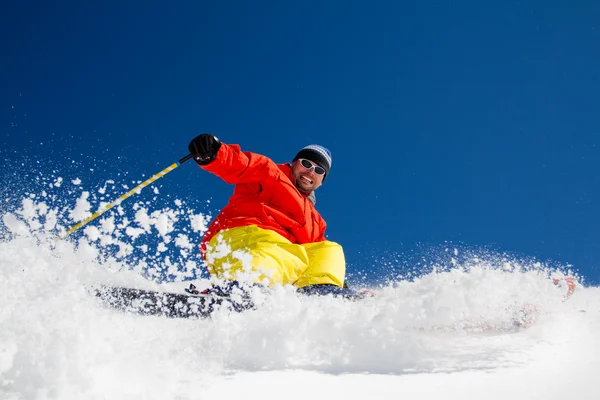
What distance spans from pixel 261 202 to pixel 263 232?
1.55 feet

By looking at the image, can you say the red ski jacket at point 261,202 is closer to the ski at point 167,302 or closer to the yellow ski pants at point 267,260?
the yellow ski pants at point 267,260

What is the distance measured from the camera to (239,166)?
416 centimetres

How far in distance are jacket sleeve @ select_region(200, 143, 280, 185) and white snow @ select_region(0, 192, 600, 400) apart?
143cm

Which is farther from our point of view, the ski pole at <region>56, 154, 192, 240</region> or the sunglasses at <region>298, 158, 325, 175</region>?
the sunglasses at <region>298, 158, 325, 175</region>

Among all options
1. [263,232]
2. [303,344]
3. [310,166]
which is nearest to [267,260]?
[263,232]

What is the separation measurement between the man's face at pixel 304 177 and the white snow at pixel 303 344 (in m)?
2.00

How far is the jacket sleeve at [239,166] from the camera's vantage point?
13.1ft

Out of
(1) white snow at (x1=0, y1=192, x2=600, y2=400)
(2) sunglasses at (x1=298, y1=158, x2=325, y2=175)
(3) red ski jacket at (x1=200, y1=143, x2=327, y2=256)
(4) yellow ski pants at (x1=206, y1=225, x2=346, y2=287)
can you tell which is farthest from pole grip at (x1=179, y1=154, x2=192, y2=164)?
(2) sunglasses at (x1=298, y1=158, x2=325, y2=175)

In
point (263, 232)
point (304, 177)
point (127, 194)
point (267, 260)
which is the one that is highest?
point (304, 177)

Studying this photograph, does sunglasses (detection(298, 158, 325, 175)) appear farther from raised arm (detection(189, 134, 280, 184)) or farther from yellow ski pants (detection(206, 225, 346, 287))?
yellow ski pants (detection(206, 225, 346, 287))

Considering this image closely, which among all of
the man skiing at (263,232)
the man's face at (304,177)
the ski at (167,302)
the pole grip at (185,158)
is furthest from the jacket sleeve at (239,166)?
A: the ski at (167,302)

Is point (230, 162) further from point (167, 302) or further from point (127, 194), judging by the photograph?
point (167, 302)

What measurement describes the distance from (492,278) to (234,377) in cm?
192

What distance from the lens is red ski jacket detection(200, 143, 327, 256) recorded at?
4.16 m
